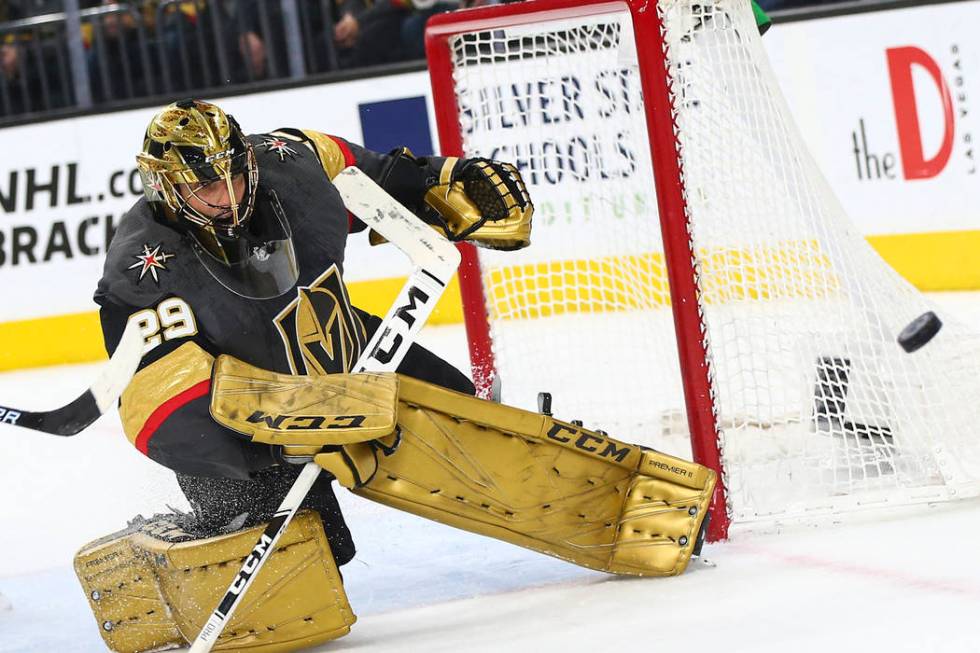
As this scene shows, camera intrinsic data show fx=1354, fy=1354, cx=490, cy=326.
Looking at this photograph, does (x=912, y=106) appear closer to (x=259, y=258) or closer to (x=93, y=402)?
(x=259, y=258)

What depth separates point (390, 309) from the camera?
2.47 meters

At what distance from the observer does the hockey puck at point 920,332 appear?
2570 millimetres

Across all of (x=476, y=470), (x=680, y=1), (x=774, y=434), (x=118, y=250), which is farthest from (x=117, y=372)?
(x=774, y=434)

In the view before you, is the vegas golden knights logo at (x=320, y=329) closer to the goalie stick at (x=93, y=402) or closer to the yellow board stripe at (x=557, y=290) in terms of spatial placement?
the goalie stick at (x=93, y=402)

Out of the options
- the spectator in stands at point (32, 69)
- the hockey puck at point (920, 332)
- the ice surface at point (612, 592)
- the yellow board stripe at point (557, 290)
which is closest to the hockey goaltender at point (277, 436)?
the ice surface at point (612, 592)

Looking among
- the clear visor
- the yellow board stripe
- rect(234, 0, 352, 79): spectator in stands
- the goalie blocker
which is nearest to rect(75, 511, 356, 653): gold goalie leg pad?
the goalie blocker

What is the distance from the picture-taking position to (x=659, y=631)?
6.75 feet

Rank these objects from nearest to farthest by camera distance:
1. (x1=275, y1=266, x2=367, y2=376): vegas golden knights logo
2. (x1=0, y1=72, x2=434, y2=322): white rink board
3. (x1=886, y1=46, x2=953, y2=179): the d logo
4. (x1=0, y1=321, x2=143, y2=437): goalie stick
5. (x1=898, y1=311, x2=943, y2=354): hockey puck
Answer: (x1=0, y1=321, x2=143, y2=437): goalie stick, (x1=275, y1=266, x2=367, y2=376): vegas golden knights logo, (x1=898, y1=311, x2=943, y2=354): hockey puck, (x1=886, y1=46, x2=953, y2=179): the d logo, (x1=0, y1=72, x2=434, y2=322): white rink board

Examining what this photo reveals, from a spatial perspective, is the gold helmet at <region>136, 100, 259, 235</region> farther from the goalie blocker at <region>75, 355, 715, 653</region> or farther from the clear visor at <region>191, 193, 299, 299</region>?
the goalie blocker at <region>75, 355, 715, 653</region>

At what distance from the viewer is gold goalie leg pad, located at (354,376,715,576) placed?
7.44 feet

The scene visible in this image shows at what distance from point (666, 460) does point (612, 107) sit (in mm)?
1096

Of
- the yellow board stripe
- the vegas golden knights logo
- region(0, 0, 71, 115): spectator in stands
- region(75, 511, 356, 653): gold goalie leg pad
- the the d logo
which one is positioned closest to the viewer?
region(75, 511, 356, 653): gold goalie leg pad

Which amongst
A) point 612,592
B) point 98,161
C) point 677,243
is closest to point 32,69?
point 98,161

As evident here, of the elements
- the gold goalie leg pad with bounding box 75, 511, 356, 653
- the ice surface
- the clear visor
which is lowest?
the ice surface
